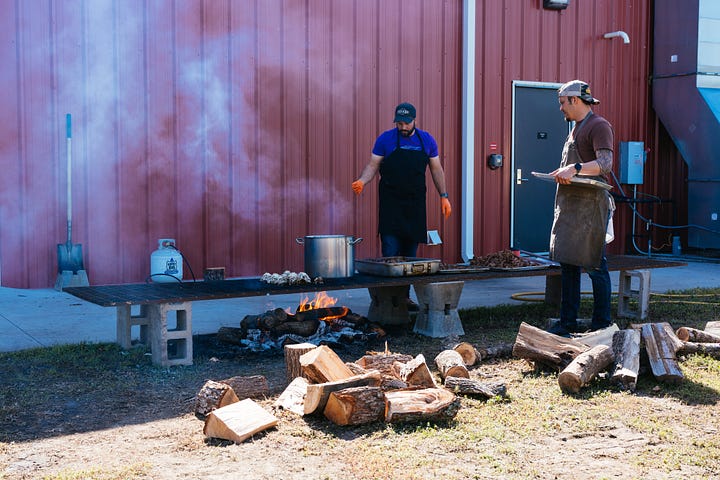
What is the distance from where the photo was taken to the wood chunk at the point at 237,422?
3512mm

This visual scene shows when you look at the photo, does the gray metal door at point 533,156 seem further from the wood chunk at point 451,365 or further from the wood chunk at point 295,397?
the wood chunk at point 295,397

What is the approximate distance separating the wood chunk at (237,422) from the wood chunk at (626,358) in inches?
77.1

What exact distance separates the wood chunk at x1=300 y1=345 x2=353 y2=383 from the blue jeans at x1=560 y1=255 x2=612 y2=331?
7.31 ft

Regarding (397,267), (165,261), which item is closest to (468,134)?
(165,261)

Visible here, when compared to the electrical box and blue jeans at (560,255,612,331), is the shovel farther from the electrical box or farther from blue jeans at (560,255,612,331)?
the electrical box

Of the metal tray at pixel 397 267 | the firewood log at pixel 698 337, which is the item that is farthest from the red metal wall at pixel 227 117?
the firewood log at pixel 698 337

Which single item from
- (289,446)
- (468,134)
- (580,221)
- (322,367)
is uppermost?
(468,134)

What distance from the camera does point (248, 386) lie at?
13.8 feet

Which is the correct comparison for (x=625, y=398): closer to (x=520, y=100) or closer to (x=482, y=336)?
(x=482, y=336)

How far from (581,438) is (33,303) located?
17.7 ft

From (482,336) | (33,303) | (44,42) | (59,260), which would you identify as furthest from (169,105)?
(482,336)

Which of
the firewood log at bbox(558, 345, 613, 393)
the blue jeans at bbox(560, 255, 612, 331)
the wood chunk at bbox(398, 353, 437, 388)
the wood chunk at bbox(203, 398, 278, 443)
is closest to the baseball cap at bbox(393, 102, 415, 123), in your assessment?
the blue jeans at bbox(560, 255, 612, 331)

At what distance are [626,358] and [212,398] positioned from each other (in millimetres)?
2330

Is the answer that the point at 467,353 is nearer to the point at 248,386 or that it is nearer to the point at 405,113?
the point at 248,386
